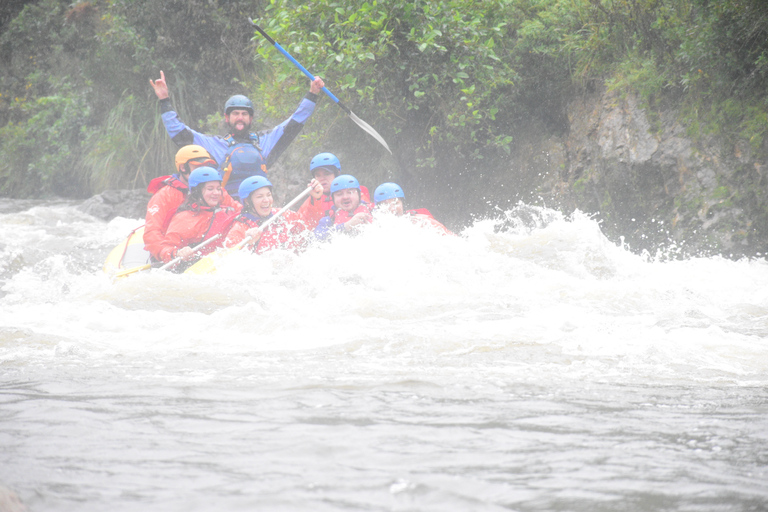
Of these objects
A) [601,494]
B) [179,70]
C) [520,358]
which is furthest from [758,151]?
[179,70]

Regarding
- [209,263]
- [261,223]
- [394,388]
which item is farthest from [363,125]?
[394,388]

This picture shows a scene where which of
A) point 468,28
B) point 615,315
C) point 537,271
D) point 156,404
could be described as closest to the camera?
point 156,404

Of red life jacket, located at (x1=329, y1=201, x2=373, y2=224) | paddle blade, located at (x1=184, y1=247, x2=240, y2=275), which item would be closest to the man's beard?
red life jacket, located at (x1=329, y1=201, x2=373, y2=224)

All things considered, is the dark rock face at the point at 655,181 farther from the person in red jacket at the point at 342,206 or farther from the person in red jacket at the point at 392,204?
the person in red jacket at the point at 342,206

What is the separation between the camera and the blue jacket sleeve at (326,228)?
6.70 meters

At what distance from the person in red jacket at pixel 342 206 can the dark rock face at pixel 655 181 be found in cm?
233

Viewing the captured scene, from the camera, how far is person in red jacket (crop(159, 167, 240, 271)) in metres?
6.50

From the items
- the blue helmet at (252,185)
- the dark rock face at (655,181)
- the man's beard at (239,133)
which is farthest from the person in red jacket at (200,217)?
the dark rock face at (655,181)

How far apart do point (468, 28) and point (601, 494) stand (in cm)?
643

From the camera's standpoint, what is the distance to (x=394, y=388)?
2.63 metres

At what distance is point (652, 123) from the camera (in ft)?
22.6

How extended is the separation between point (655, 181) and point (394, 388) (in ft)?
17.0

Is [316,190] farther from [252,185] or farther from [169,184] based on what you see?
[169,184]

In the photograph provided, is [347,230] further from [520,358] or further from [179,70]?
[179,70]
